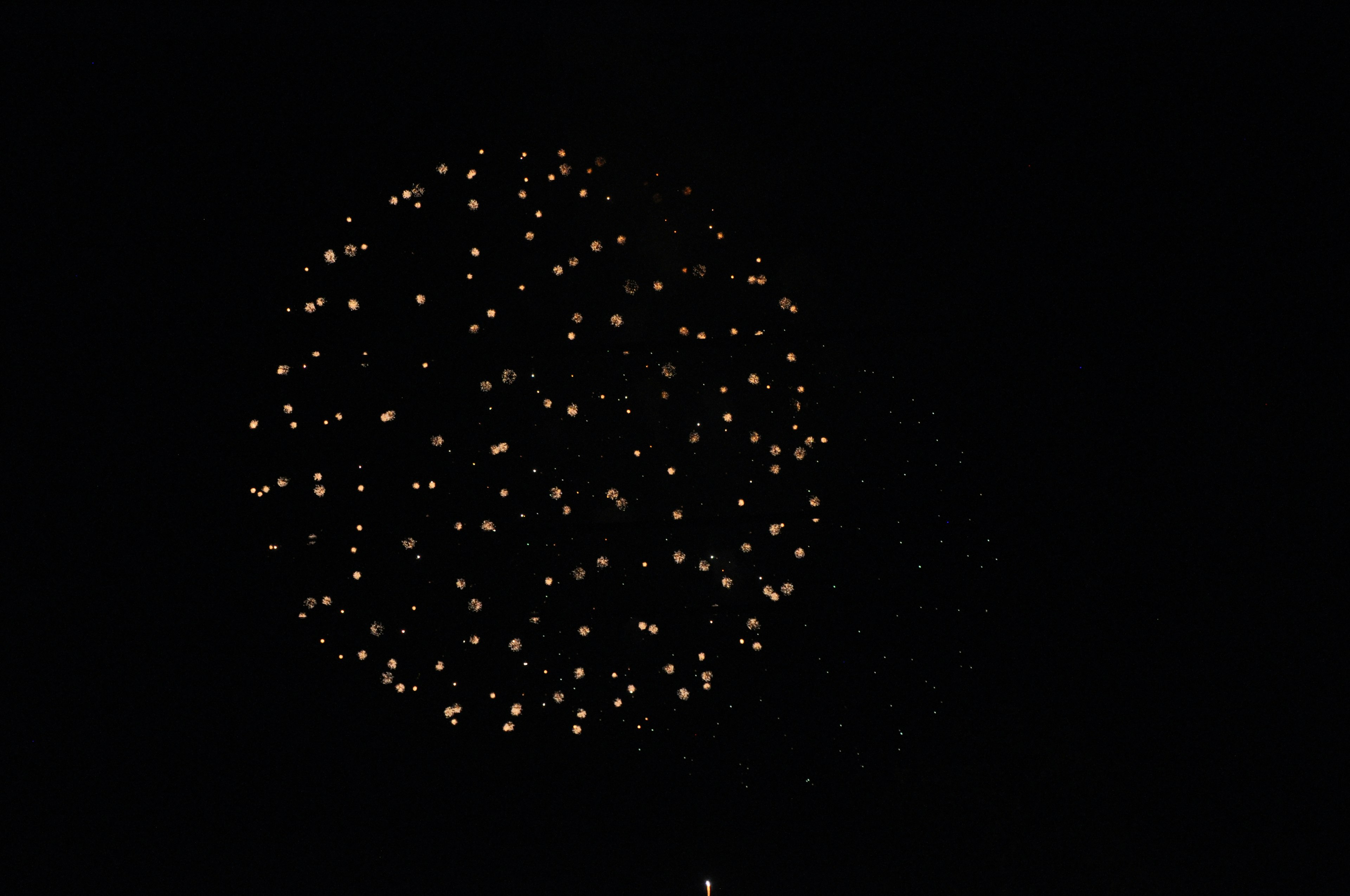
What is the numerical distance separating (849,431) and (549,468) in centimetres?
66

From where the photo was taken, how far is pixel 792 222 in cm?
141

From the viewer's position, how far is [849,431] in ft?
4.60

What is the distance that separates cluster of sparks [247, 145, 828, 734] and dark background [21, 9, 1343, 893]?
5.0 inches

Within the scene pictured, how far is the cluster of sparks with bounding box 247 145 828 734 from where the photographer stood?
4.66 feet

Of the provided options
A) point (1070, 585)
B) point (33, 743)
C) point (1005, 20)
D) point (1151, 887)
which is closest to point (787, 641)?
point (1070, 585)

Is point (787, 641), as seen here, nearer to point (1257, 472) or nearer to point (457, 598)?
point (457, 598)

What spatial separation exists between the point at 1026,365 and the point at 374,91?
1553mm

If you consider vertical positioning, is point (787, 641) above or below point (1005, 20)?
below

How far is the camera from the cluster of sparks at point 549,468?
Result: 1419mm

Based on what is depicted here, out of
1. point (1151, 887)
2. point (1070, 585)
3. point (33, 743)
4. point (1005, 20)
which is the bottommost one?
point (1151, 887)

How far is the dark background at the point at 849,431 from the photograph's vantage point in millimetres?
1366

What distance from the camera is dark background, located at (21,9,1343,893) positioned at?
1366 millimetres

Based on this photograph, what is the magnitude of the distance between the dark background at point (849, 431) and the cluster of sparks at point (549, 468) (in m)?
0.13

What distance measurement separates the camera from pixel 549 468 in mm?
1440
